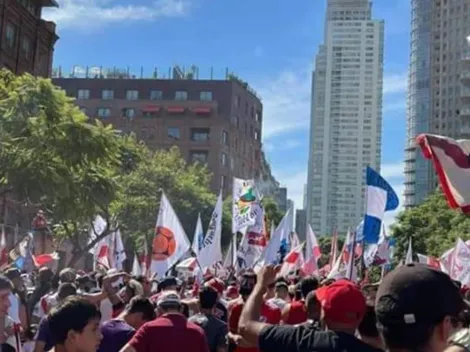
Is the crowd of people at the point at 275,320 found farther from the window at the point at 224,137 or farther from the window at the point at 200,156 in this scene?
the window at the point at 224,137

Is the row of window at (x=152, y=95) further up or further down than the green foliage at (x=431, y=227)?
further up

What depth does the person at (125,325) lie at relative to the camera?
6520 mm

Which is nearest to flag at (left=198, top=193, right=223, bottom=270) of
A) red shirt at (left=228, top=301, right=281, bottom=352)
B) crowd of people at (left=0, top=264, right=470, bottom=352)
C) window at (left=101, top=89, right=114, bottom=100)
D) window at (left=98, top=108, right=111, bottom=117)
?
crowd of people at (left=0, top=264, right=470, bottom=352)

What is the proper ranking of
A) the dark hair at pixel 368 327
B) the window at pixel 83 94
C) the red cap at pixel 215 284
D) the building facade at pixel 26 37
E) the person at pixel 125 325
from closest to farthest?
the dark hair at pixel 368 327 < the person at pixel 125 325 < the red cap at pixel 215 284 < the building facade at pixel 26 37 < the window at pixel 83 94

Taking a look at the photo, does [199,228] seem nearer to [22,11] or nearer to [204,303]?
[204,303]

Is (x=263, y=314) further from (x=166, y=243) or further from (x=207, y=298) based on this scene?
(x=166, y=243)

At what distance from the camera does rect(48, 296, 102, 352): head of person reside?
4.50m

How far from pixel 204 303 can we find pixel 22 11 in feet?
156

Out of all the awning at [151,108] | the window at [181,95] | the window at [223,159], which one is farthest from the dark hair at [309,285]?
the window at [181,95]

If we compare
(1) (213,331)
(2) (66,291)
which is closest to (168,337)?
(1) (213,331)

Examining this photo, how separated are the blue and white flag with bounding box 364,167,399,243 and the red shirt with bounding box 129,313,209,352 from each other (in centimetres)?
848

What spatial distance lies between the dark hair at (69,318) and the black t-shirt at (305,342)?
1030mm

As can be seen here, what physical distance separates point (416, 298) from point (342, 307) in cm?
149

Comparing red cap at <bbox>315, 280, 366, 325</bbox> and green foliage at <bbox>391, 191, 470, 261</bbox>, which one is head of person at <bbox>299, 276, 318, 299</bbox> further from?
green foliage at <bbox>391, 191, 470, 261</bbox>
